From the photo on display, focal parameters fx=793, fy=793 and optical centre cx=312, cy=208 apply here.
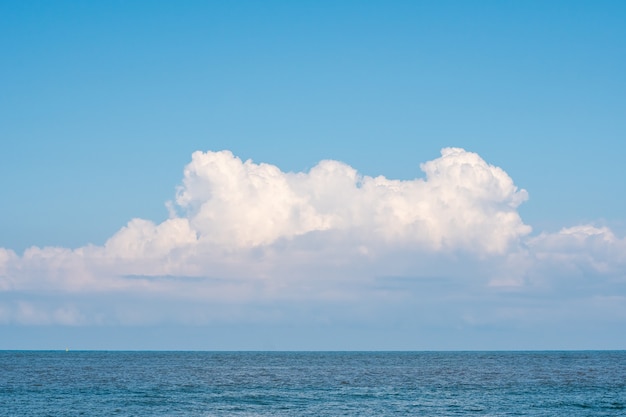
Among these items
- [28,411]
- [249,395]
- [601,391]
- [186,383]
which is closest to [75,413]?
[28,411]

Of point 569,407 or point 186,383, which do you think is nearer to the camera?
point 569,407

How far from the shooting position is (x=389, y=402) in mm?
83375

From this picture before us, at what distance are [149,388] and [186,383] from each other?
11.6 meters

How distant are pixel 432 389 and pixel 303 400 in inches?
856

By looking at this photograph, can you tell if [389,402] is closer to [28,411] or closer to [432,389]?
[432,389]

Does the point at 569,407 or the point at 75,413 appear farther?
the point at 569,407

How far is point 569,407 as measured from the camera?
78875mm

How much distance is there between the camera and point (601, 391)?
320ft

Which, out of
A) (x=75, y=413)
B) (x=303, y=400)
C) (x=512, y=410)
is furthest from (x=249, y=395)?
(x=512, y=410)

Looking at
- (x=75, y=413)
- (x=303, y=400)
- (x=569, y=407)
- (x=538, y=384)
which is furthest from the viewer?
(x=538, y=384)

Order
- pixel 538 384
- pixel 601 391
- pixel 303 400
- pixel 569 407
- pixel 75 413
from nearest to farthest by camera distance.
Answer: pixel 75 413, pixel 569 407, pixel 303 400, pixel 601 391, pixel 538 384

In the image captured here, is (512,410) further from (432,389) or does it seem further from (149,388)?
(149,388)

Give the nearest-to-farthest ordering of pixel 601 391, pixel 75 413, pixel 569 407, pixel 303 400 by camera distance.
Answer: pixel 75 413 → pixel 569 407 → pixel 303 400 → pixel 601 391

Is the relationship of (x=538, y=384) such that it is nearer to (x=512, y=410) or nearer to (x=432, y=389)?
(x=432, y=389)
